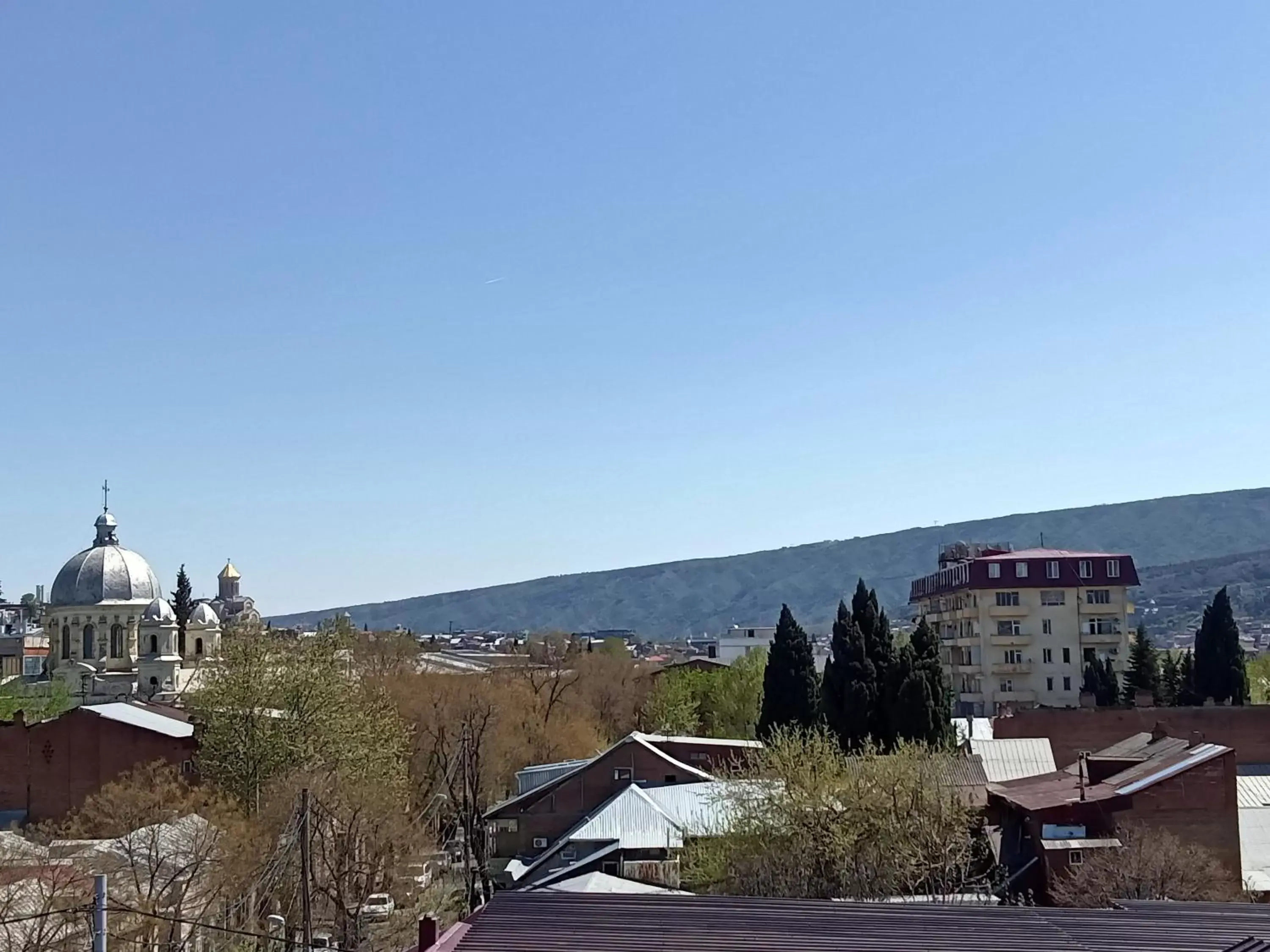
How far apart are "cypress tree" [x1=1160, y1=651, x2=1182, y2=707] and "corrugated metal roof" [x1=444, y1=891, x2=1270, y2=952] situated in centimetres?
4521

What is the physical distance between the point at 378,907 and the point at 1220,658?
42.0 metres

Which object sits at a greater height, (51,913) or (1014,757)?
(51,913)

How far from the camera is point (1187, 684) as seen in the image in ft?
214

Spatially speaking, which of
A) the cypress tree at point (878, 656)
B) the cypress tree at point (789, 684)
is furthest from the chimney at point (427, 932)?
the cypress tree at point (789, 684)

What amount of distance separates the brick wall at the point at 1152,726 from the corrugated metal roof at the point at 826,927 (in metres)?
32.1

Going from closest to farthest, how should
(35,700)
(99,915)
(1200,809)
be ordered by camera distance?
(99,915)
(1200,809)
(35,700)

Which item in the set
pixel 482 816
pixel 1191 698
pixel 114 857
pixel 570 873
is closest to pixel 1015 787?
pixel 570 873

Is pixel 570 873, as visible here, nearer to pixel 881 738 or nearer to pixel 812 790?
pixel 812 790

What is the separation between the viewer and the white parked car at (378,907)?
3288 cm

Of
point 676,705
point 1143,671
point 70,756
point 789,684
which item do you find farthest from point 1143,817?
point 676,705

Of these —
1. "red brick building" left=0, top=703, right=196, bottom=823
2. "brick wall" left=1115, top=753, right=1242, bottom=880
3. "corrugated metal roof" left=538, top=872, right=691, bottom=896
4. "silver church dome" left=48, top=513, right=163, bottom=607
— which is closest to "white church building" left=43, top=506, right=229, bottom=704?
"silver church dome" left=48, top=513, right=163, bottom=607

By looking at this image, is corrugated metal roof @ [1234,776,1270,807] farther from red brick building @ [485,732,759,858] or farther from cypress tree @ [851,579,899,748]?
red brick building @ [485,732,759,858]

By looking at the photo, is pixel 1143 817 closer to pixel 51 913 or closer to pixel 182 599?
pixel 51 913

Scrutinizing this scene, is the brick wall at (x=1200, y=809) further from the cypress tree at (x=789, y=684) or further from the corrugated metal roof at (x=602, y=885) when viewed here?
the cypress tree at (x=789, y=684)
